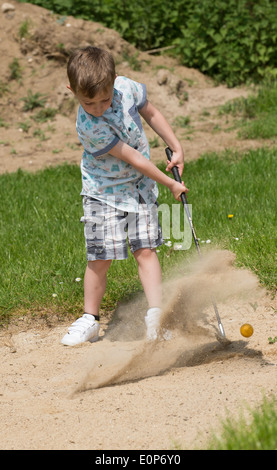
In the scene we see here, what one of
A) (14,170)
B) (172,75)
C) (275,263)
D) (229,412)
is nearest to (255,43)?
(172,75)

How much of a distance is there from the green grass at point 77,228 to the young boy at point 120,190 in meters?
0.53

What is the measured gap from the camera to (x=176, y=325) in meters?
4.05

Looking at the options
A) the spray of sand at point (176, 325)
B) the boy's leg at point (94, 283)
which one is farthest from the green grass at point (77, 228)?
the boy's leg at point (94, 283)

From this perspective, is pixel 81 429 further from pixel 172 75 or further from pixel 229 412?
pixel 172 75

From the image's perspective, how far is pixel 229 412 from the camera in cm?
289

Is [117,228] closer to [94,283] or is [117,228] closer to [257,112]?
[94,283]

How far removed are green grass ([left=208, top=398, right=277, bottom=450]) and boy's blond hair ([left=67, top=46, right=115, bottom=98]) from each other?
1.76 m

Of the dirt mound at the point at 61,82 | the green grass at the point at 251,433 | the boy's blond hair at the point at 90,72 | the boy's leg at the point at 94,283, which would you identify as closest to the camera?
the green grass at the point at 251,433

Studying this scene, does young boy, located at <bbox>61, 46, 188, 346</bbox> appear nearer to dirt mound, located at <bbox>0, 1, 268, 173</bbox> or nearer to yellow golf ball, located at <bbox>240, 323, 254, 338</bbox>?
yellow golf ball, located at <bbox>240, 323, 254, 338</bbox>

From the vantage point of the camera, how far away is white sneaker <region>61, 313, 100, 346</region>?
4.02 meters

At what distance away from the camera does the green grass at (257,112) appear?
308 inches

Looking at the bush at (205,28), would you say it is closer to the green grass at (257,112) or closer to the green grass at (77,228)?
the green grass at (257,112)

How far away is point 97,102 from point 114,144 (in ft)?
0.89

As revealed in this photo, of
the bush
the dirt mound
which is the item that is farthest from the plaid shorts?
the bush
